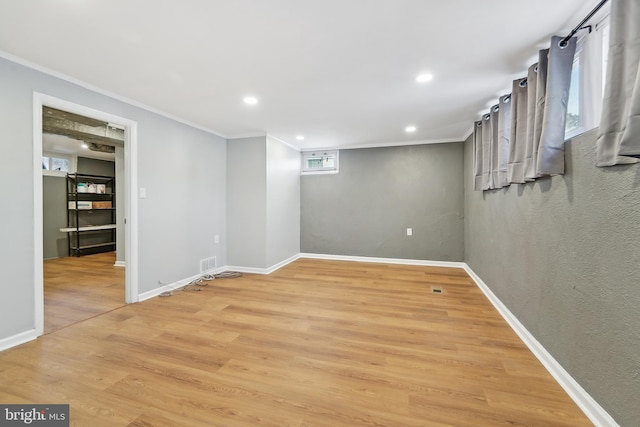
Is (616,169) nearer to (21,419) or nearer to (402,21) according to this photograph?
(402,21)

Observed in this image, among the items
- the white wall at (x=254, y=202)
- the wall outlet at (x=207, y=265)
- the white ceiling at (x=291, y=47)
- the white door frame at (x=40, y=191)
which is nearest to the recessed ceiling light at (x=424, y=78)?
the white ceiling at (x=291, y=47)

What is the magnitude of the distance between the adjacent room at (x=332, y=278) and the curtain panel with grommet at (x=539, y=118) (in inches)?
0.5

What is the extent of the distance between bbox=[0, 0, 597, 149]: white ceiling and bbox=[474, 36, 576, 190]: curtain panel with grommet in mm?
153

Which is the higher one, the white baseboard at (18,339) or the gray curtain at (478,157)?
the gray curtain at (478,157)

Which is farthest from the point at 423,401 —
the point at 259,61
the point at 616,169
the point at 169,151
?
the point at 169,151

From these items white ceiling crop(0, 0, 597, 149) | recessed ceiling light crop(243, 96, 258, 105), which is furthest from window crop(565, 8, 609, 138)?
recessed ceiling light crop(243, 96, 258, 105)

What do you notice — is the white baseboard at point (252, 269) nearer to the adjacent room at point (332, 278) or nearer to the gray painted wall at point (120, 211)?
the adjacent room at point (332, 278)

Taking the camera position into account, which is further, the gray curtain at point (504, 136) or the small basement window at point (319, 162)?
the small basement window at point (319, 162)

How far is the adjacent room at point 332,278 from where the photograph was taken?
1421mm

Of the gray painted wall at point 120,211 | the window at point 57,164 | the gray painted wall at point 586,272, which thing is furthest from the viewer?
the window at point 57,164

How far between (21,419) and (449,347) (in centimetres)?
278

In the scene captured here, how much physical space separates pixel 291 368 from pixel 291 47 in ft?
7.68

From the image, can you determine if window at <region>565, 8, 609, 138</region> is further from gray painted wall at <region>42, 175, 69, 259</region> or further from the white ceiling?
gray painted wall at <region>42, 175, 69, 259</region>

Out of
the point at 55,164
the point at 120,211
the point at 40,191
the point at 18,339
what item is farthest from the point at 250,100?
the point at 55,164
